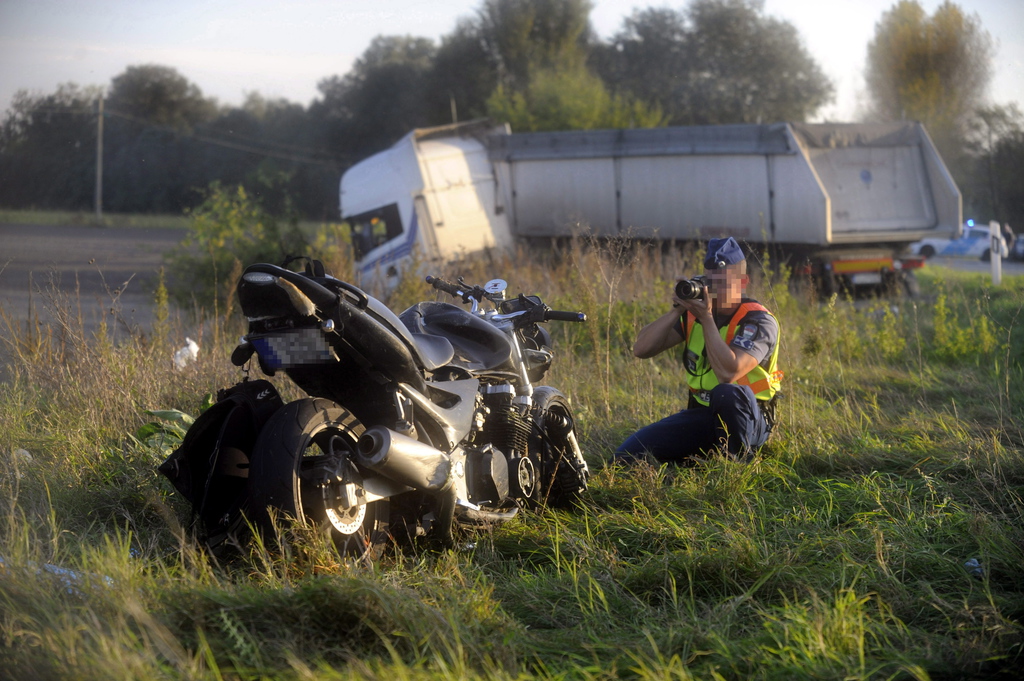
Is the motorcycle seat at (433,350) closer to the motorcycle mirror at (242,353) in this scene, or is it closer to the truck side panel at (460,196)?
the motorcycle mirror at (242,353)

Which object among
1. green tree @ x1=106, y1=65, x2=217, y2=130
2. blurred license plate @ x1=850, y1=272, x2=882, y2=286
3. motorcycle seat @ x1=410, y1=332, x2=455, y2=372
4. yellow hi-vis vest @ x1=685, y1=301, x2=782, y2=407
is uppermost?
green tree @ x1=106, y1=65, x2=217, y2=130

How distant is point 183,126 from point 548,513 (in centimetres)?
3552

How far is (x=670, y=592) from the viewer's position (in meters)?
3.29

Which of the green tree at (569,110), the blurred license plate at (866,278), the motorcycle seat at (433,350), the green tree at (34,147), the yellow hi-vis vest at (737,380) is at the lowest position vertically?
the blurred license plate at (866,278)

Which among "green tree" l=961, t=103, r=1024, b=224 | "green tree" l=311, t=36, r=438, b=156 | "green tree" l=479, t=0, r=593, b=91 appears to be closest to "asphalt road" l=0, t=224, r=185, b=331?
"green tree" l=961, t=103, r=1024, b=224

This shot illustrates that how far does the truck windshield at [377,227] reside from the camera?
14.8m

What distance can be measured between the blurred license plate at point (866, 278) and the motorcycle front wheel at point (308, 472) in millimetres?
13420

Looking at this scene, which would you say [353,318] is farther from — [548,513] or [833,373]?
[833,373]

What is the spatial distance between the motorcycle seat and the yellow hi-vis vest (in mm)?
1701

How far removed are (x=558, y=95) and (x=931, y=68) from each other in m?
10.7

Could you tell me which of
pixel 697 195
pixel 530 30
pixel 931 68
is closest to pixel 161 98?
pixel 530 30

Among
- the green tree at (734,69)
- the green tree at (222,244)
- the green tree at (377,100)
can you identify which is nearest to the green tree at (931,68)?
the green tree at (734,69)

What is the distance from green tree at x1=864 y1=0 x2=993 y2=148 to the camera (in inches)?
947

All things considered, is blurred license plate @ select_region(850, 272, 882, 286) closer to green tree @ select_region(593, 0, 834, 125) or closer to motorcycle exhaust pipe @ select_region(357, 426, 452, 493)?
motorcycle exhaust pipe @ select_region(357, 426, 452, 493)
